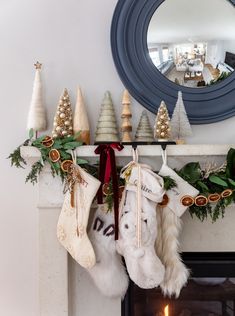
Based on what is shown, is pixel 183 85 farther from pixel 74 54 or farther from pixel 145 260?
pixel 145 260

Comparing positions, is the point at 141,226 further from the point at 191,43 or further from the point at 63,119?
the point at 191,43

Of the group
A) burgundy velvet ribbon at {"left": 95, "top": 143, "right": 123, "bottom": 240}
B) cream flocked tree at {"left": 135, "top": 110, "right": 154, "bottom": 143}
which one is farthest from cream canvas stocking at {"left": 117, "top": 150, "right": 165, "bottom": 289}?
cream flocked tree at {"left": 135, "top": 110, "right": 154, "bottom": 143}

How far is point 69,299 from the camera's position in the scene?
150 centimetres

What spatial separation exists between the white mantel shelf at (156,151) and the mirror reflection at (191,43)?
295 mm

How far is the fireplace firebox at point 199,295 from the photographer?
150 centimetres

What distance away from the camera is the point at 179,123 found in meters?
1.47

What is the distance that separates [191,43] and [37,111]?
2.03 ft

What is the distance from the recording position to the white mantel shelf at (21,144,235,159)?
137 centimetres

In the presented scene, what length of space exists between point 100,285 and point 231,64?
0.93m

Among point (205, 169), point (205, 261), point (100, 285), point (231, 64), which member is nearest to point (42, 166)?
point (100, 285)

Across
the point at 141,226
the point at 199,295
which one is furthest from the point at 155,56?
the point at 199,295

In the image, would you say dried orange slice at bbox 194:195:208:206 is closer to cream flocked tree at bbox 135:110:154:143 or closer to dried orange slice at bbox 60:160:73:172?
cream flocked tree at bbox 135:110:154:143

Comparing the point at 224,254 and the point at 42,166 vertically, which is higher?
the point at 42,166

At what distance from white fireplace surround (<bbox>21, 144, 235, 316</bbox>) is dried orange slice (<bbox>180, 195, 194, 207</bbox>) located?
0.13m
